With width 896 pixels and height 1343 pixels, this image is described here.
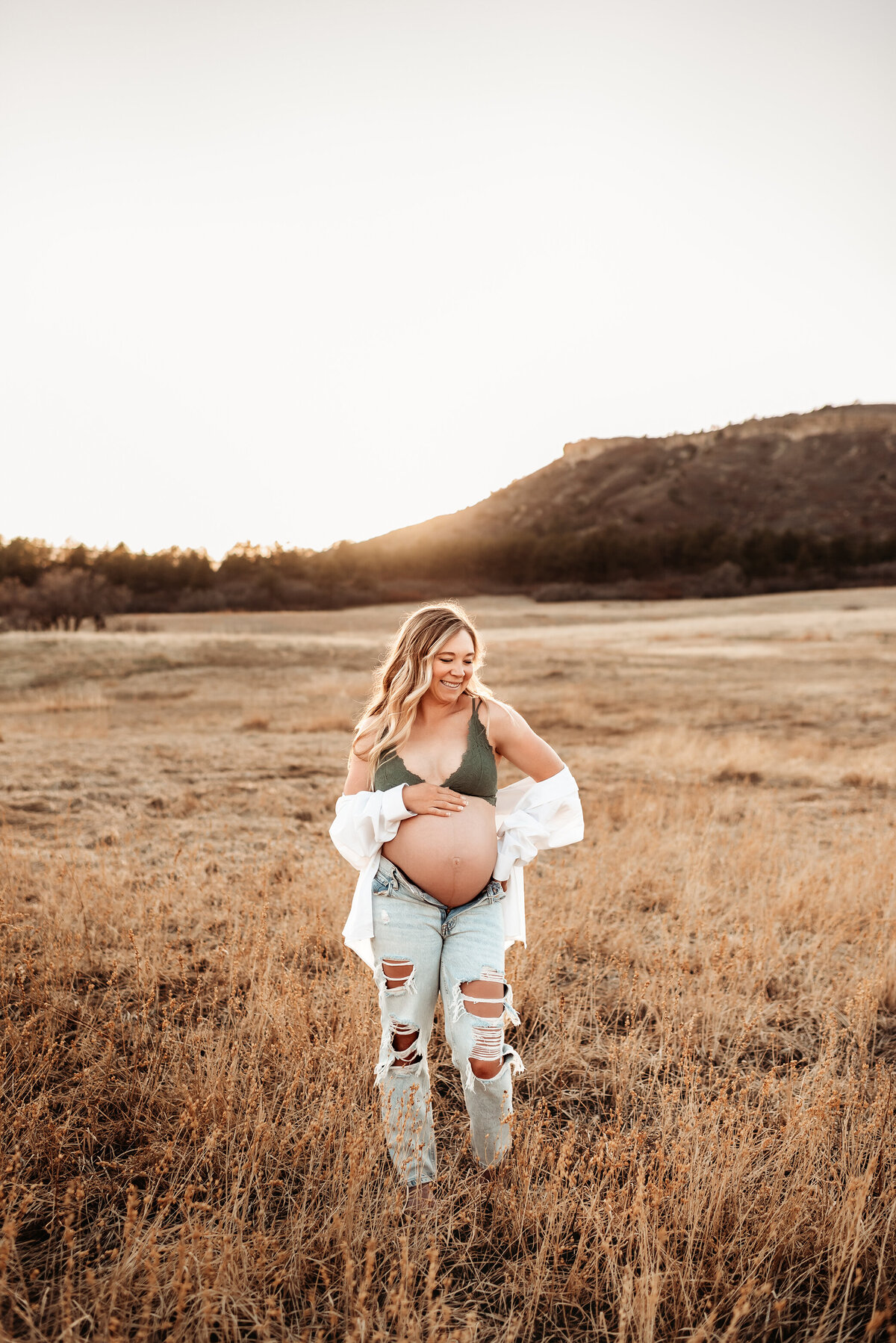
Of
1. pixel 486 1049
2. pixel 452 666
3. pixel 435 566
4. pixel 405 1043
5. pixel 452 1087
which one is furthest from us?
pixel 435 566

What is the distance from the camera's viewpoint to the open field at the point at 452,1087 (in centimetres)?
236

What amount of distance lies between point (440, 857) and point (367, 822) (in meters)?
0.31

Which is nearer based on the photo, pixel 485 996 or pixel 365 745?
pixel 485 996

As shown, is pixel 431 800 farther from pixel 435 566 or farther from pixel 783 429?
pixel 783 429

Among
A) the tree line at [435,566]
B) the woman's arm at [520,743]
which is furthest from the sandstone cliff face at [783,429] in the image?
the woman's arm at [520,743]

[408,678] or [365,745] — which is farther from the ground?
[408,678]

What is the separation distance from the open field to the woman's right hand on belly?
3.77 feet

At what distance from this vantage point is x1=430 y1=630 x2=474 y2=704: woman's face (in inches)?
116

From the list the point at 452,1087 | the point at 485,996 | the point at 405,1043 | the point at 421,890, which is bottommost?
the point at 452,1087

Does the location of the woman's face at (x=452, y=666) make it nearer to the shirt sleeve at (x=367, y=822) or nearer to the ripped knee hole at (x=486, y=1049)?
the shirt sleeve at (x=367, y=822)

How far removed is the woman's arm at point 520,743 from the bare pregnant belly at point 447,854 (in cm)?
33

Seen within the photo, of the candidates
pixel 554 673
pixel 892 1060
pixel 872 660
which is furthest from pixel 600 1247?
pixel 872 660

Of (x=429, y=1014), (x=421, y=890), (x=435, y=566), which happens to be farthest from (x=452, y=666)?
(x=435, y=566)

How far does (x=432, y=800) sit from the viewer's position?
114 inches
